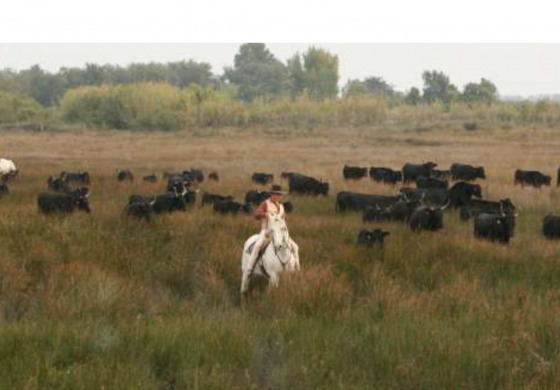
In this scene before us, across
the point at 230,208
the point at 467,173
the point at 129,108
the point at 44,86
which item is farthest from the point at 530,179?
the point at 44,86

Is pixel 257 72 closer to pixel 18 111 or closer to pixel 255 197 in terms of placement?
pixel 18 111

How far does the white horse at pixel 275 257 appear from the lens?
9.84 metres

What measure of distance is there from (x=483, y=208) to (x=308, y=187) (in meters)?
6.51

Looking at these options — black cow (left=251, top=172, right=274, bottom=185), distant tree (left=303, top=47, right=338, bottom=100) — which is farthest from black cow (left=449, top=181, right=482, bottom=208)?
distant tree (left=303, top=47, right=338, bottom=100)

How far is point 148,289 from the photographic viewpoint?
994 cm

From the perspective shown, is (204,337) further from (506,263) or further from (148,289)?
(506,263)

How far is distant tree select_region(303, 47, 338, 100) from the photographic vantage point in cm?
15100

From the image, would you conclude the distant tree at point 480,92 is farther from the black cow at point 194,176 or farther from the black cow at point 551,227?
the black cow at point 551,227

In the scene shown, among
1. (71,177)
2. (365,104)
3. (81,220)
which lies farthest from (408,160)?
(365,104)

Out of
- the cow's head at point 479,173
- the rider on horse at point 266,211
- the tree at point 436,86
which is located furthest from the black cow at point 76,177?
the tree at point 436,86

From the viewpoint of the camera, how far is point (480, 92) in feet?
369

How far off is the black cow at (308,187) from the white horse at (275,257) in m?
11.5

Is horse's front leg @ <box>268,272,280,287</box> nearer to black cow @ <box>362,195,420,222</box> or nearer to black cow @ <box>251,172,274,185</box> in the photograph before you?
black cow @ <box>362,195,420,222</box>

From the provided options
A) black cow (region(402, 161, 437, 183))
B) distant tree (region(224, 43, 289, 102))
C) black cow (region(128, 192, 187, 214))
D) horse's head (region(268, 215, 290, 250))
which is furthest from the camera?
distant tree (region(224, 43, 289, 102))
